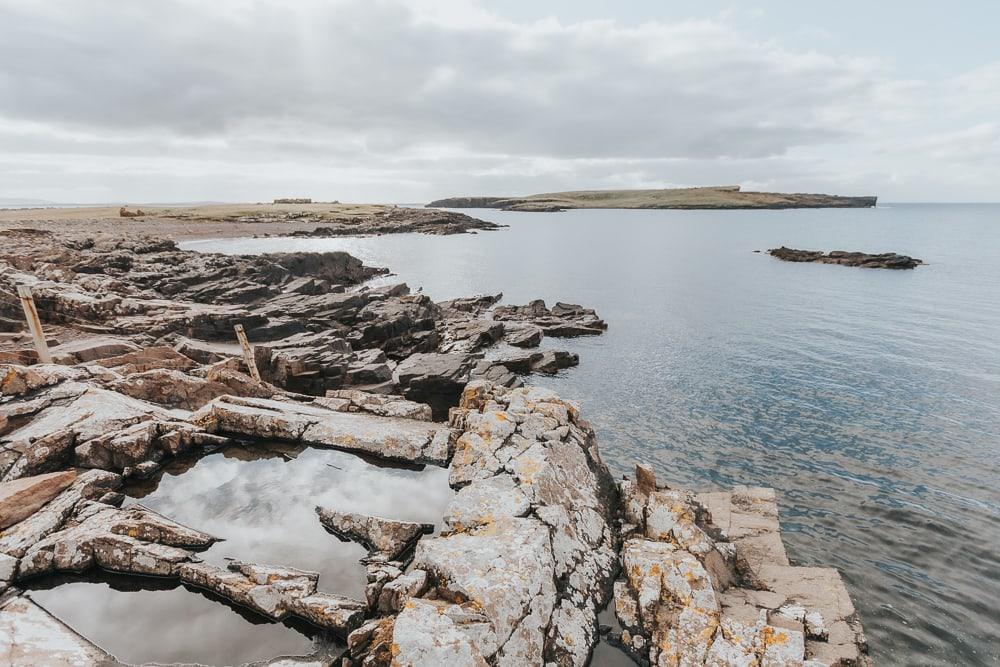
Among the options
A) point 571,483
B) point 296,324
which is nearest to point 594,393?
point 571,483

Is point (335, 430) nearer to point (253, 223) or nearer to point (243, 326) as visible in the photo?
point (243, 326)

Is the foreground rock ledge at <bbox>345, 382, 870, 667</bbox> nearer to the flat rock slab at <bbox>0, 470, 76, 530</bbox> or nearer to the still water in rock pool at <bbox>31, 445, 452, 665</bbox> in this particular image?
the still water in rock pool at <bbox>31, 445, 452, 665</bbox>

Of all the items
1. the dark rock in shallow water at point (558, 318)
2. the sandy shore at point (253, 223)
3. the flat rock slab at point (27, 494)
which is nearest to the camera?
the flat rock slab at point (27, 494)

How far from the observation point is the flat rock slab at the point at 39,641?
7.85m

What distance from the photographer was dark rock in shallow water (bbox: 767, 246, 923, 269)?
276 feet

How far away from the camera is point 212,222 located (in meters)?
163

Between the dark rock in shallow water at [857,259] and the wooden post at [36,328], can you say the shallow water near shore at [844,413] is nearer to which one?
the dark rock in shallow water at [857,259]

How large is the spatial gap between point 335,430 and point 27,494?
7.50m

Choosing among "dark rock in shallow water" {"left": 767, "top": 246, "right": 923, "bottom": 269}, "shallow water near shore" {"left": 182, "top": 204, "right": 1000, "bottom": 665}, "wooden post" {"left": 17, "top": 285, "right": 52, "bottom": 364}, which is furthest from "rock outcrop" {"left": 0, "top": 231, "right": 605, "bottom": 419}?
"dark rock in shallow water" {"left": 767, "top": 246, "right": 923, "bottom": 269}

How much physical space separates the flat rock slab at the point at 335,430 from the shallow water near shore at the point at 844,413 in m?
10.2

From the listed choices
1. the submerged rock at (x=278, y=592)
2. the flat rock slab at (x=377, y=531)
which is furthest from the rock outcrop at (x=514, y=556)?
the flat rock slab at (x=377, y=531)

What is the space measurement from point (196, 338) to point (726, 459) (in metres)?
34.7

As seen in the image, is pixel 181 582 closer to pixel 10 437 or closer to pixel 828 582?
pixel 10 437

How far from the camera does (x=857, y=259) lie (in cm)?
8900
